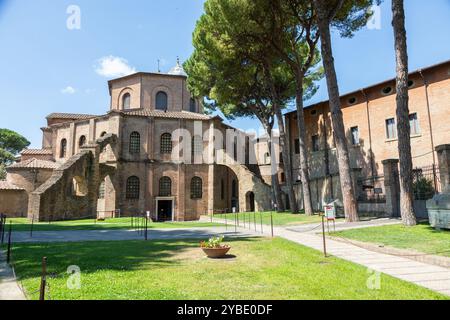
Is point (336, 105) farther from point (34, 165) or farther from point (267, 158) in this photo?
point (267, 158)

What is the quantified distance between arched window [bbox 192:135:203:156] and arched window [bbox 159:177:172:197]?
412 centimetres

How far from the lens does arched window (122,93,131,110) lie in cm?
3616

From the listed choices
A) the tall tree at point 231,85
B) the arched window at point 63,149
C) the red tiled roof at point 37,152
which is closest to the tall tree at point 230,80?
the tall tree at point 231,85

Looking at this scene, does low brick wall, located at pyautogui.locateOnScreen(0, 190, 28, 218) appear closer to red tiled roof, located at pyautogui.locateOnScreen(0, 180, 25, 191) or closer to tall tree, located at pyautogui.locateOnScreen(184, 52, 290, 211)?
red tiled roof, located at pyautogui.locateOnScreen(0, 180, 25, 191)

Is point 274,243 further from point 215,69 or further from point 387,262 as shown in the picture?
point 215,69

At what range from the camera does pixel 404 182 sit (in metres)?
12.2

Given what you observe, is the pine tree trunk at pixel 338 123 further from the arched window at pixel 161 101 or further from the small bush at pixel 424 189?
the arched window at pixel 161 101

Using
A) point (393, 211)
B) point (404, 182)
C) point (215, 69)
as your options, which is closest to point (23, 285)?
point (404, 182)

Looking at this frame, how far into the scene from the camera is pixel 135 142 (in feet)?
101

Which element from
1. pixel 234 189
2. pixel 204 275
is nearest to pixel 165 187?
pixel 234 189

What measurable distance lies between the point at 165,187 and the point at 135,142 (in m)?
5.54

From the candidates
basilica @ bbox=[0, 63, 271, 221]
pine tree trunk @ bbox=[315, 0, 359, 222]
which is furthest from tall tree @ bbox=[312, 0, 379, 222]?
basilica @ bbox=[0, 63, 271, 221]

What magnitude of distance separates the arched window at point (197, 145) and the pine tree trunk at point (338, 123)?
62.0ft
